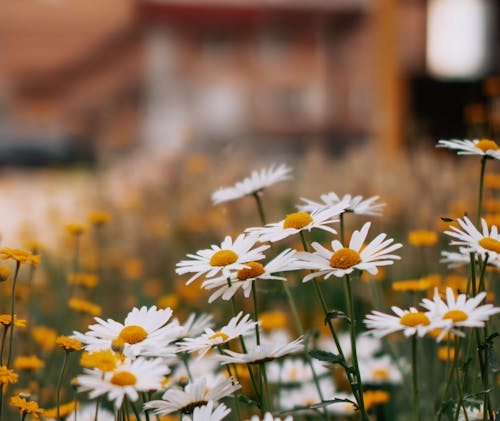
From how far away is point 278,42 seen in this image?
51.7ft

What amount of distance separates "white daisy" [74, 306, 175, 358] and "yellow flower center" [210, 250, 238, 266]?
98 millimetres

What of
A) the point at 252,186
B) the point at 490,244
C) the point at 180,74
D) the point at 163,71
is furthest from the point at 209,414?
the point at 180,74

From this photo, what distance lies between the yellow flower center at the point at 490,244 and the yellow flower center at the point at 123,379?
0.46 meters

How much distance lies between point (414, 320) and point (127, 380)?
12.7 inches

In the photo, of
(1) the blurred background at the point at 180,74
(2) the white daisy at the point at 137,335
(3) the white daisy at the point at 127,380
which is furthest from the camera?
(1) the blurred background at the point at 180,74

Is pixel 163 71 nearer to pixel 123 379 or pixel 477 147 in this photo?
pixel 477 147

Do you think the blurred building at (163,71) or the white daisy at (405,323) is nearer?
the white daisy at (405,323)

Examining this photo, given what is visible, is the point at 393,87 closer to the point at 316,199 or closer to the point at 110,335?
the point at 316,199

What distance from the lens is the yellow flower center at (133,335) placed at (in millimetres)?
924

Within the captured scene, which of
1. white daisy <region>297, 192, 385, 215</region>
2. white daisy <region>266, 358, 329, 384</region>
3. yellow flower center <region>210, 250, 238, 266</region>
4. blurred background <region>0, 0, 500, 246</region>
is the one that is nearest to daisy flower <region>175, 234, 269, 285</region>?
yellow flower center <region>210, 250, 238, 266</region>

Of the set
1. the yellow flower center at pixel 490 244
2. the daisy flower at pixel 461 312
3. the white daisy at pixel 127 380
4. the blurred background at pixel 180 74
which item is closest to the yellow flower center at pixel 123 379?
the white daisy at pixel 127 380

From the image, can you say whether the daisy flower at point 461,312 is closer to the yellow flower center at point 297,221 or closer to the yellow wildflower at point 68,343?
the yellow flower center at point 297,221

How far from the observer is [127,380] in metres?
0.80

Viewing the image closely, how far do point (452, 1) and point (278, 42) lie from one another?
10403mm
